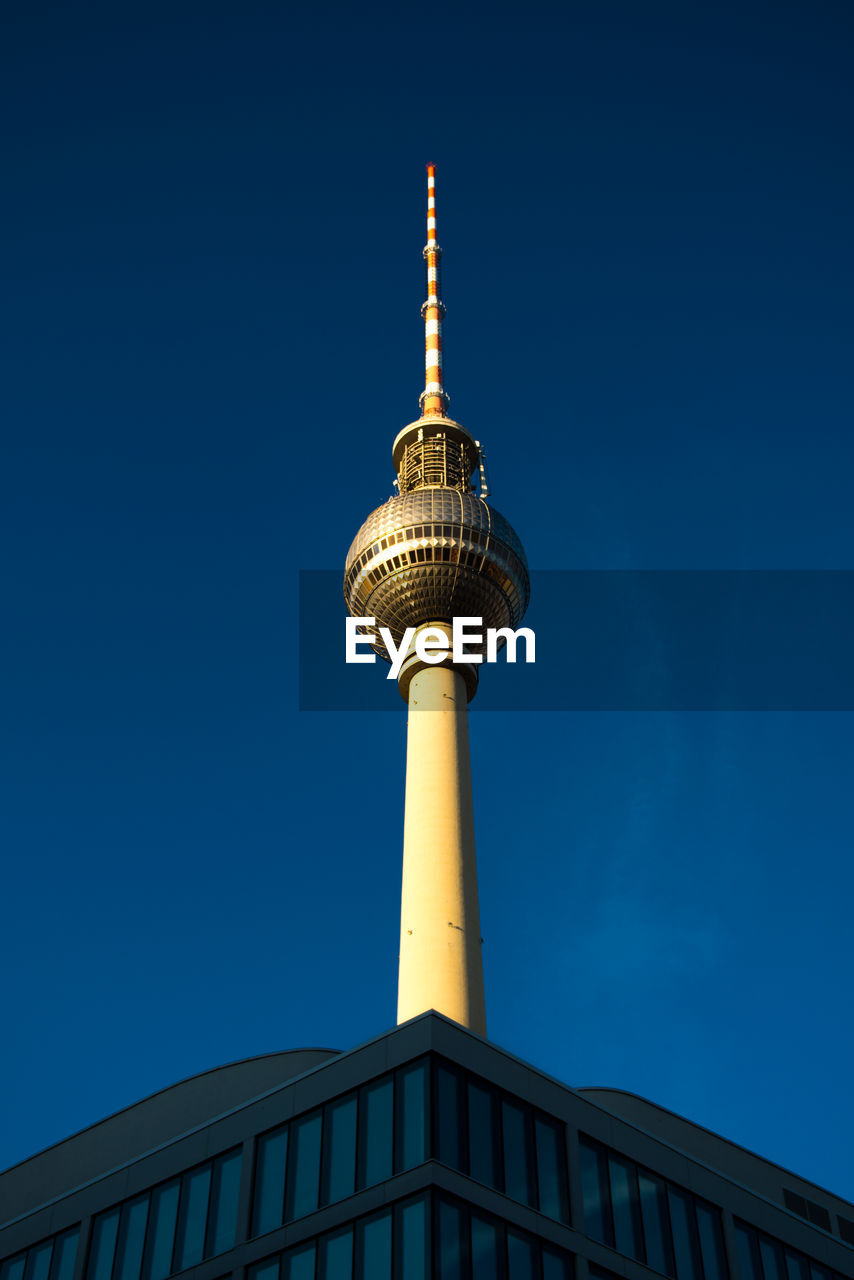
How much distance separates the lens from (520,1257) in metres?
40.5

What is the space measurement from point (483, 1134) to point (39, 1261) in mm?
16345

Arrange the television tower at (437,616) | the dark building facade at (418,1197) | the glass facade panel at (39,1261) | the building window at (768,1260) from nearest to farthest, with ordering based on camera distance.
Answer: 1. the dark building facade at (418,1197)
2. the glass facade panel at (39,1261)
3. the building window at (768,1260)
4. the television tower at (437,616)

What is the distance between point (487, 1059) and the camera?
42688 mm

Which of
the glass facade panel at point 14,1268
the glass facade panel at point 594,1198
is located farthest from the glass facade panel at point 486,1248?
the glass facade panel at point 14,1268

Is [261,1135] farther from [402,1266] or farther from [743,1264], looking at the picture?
[743,1264]

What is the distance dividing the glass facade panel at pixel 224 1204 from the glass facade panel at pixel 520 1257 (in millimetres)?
8032

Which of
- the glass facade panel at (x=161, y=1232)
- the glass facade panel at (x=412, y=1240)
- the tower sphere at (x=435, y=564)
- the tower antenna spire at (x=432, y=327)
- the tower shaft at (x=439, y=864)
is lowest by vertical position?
the glass facade panel at (x=412, y=1240)

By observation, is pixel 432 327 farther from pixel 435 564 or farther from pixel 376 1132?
pixel 376 1132

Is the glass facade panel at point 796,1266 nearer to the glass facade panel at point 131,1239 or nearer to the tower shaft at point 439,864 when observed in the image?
the glass facade panel at point 131,1239

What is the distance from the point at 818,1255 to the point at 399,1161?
18293mm

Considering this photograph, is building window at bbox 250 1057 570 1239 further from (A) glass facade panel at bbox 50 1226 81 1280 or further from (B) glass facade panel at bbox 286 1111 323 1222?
A: (A) glass facade panel at bbox 50 1226 81 1280

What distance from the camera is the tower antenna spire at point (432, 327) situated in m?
114

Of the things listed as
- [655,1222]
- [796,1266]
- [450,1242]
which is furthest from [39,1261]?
[796,1266]

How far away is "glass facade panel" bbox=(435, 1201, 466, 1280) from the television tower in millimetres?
36660
